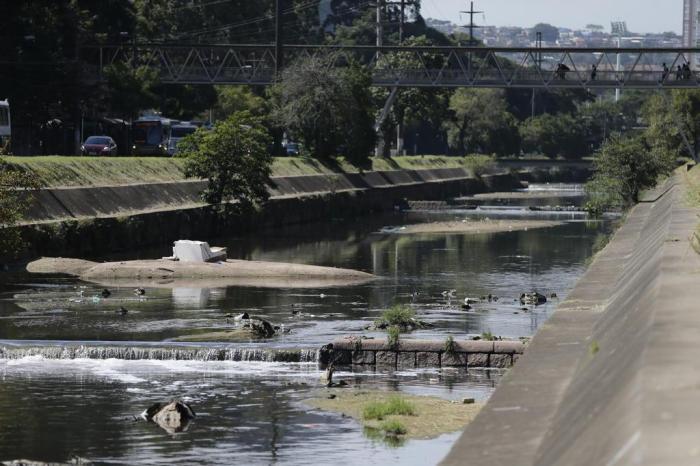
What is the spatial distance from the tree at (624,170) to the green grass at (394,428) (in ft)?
201

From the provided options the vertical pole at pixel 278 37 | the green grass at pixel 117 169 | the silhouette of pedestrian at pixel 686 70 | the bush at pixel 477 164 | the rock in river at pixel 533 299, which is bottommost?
the bush at pixel 477 164

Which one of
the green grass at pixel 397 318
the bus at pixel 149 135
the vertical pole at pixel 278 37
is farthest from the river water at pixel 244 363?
the vertical pole at pixel 278 37

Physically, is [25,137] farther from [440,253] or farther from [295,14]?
[295,14]

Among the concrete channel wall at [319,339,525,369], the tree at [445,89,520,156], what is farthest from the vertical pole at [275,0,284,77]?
the concrete channel wall at [319,339,525,369]

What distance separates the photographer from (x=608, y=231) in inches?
3319

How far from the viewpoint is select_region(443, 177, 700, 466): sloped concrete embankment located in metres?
15.1

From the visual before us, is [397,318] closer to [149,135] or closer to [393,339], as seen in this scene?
[393,339]

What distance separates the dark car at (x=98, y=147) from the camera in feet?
304

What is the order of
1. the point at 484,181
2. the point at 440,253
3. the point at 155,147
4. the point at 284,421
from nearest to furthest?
the point at 284,421 < the point at 440,253 < the point at 155,147 < the point at 484,181

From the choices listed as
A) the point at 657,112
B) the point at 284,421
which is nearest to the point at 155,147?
the point at 657,112

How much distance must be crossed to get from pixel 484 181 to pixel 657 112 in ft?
79.1

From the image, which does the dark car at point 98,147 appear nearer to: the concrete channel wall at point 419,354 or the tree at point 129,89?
the tree at point 129,89

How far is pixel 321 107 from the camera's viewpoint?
11406 cm

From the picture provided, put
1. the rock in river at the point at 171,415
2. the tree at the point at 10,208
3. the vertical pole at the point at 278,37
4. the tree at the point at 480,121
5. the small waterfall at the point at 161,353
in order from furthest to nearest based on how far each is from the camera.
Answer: the tree at the point at 480,121 < the vertical pole at the point at 278,37 < the tree at the point at 10,208 < the small waterfall at the point at 161,353 < the rock in river at the point at 171,415
